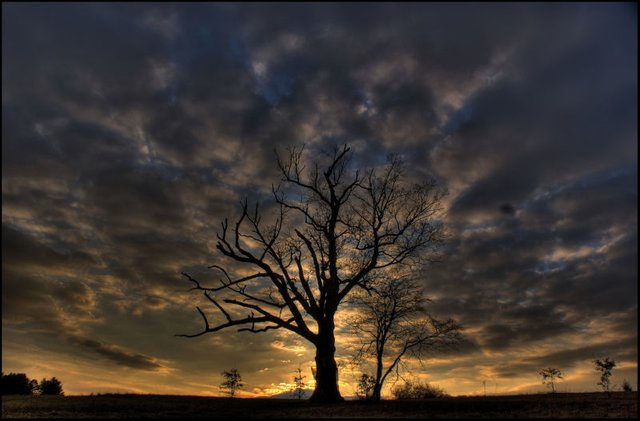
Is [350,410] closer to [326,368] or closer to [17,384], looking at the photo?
[326,368]

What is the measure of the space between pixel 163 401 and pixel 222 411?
5.79 meters

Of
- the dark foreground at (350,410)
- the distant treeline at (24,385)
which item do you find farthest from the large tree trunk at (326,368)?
the distant treeline at (24,385)

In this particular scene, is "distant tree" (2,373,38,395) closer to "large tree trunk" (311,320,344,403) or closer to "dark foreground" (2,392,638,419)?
"dark foreground" (2,392,638,419)

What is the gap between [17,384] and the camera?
46.5 m

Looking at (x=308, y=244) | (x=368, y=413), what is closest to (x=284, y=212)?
(x=308, y=244)

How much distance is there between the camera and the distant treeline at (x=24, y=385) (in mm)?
45562

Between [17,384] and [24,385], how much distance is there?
69 centimetres

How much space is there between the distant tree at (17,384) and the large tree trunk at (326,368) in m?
34.7

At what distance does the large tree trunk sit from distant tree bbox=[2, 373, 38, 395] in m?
34.7

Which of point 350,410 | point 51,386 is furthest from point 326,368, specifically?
point 51,386

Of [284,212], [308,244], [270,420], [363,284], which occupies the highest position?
[284,212]

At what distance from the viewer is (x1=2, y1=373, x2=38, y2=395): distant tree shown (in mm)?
45469

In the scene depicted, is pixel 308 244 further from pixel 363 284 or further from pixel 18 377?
pixel 18 377

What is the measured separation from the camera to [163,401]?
24266 millimetres
